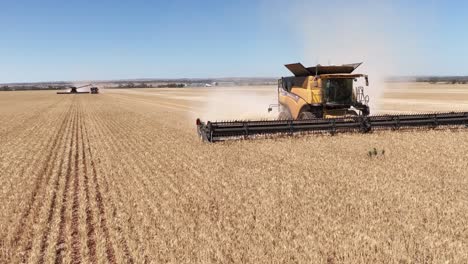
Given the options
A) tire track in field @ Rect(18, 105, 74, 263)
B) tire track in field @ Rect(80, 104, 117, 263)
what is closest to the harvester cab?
tire track in field @ Rect(80, 104, 117, 263)

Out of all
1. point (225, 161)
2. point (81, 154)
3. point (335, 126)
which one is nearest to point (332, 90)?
point (335, 126)

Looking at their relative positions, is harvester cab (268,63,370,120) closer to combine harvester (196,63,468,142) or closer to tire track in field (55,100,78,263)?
combine harvester (196,63,468,142)

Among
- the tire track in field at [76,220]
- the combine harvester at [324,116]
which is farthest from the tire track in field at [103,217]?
the combine harvester at [324,116]

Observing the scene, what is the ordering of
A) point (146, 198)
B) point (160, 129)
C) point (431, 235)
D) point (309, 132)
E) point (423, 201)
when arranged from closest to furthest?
point (431, 235)
point (423, 201)
point (146, 198)
point (309, 132)
point (160, 129)

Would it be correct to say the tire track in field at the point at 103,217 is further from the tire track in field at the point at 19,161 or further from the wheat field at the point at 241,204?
the tire track in field at the point at 19,161

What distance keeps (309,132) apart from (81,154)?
694 centimetres

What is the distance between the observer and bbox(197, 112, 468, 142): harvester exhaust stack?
41.8ft

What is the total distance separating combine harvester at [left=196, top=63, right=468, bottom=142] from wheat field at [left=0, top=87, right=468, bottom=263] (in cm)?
100

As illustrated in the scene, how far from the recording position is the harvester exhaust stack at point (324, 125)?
12.7m

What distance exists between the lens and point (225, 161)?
991 centimetres

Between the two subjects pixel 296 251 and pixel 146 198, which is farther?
pixel 146 198

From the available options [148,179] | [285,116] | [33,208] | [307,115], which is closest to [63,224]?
[33,208]

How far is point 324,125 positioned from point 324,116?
122cm

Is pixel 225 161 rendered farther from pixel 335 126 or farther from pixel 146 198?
pixel 335 126
